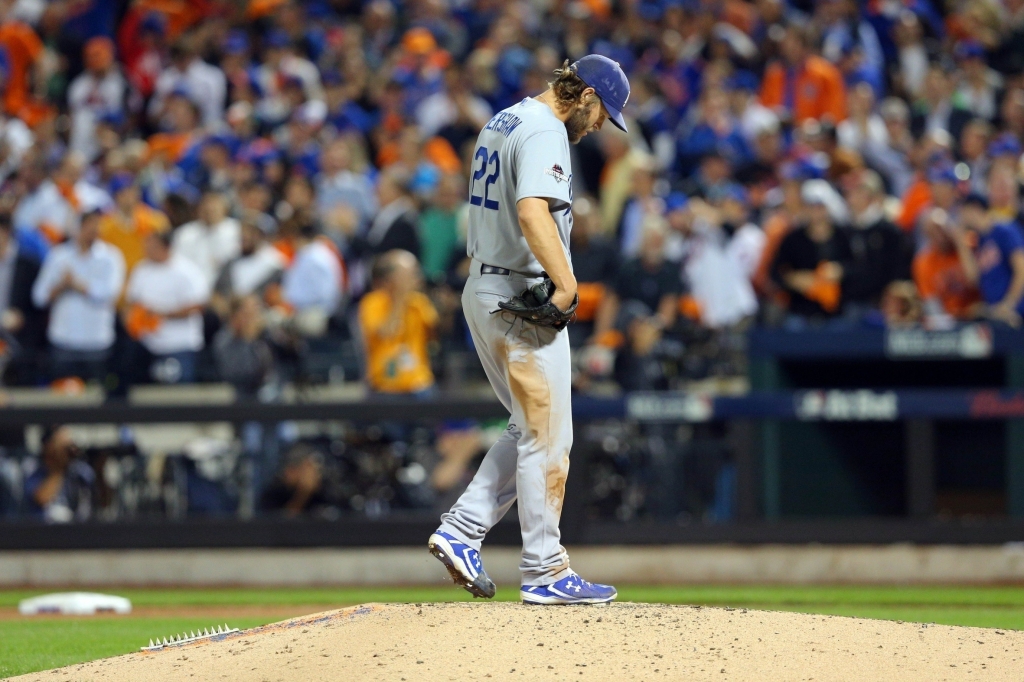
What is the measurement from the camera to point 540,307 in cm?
584

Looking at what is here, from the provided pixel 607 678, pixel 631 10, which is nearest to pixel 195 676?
pixel 607 678

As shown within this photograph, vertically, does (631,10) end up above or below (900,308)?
above

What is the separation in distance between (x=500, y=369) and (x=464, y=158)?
8.86 metres

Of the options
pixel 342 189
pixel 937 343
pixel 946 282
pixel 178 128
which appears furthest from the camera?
pixel 178 128

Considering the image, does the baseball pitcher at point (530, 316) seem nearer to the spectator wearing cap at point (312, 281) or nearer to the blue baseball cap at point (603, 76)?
the blue baseball cap at point (603, 76)

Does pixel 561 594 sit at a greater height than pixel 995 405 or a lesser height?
lesser

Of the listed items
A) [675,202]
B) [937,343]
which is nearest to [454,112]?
[675,202]

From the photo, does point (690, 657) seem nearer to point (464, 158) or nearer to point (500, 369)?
point (500, 369)

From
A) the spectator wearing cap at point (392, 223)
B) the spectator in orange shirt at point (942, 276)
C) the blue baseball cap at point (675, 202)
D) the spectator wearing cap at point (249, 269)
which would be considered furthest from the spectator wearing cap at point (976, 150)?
the spectator wearing cap at point (249, 269)

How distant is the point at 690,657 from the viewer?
5.46 m

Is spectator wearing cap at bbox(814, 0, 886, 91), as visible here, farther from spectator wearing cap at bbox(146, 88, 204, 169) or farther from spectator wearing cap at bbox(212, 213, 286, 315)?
spectator wearing cap at bbox(146, 88, 204, 169)

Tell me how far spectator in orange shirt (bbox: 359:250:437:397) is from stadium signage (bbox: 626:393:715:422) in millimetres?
1606

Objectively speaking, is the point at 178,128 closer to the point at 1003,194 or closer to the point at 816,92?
the point at 816,92

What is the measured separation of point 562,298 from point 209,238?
8.27 metres
